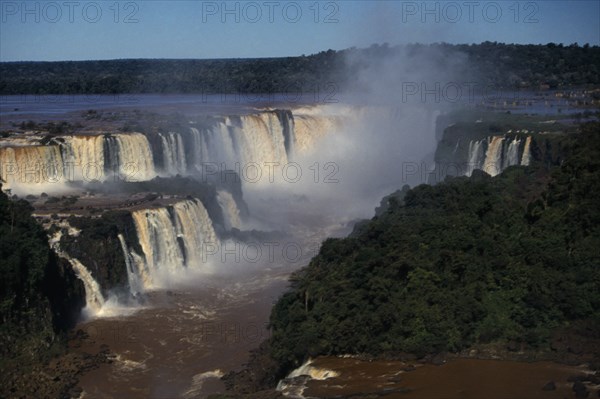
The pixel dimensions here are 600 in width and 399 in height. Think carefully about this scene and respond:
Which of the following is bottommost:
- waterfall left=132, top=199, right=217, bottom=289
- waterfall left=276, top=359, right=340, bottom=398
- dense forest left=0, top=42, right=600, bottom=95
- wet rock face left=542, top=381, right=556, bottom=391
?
waterfall left=276, top=359, right=340, bottom=398

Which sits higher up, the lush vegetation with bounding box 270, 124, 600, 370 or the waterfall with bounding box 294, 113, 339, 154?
the waterfall with bounding box 294, 113, 339, 154

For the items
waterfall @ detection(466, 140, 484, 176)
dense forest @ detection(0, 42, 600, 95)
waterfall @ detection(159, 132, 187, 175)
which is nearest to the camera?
waterfall @ detection(466, 140, 484, 176)

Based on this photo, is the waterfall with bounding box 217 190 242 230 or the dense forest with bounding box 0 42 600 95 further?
the dense forest with bounding box 0 42 600 95

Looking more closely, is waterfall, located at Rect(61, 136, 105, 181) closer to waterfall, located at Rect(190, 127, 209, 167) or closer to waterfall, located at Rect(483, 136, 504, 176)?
waterfall, located at Rect(190, 127, 209, 167)

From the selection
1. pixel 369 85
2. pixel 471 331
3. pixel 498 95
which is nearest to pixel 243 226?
pixel 471 331

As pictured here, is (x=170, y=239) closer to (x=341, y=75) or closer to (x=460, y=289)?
(x=460, y=289)

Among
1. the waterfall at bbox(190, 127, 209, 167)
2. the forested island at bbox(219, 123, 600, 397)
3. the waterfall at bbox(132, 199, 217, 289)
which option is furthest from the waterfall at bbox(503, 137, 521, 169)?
the waterfall at bbox(190, 127, 209, 167)

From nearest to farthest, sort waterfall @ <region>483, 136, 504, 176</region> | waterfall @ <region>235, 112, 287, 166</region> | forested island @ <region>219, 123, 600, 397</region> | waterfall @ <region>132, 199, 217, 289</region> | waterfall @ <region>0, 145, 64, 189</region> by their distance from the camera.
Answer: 1. forested island @ <region>219, 123, 600, 397</region>
2. waterfall @ <region>132, 199, 217, 289</region>
3. waterfall @ <region>0, 145, 64, 189</region>
4. waterfall @ <region>483, 136, 504, 176</region>
5. waterfall @ <region>235, 112, 287, 166</region>
